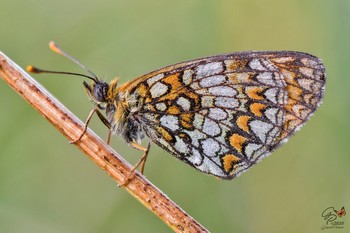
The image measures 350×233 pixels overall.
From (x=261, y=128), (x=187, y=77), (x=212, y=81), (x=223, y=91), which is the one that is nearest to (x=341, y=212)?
(x=261, y=128)

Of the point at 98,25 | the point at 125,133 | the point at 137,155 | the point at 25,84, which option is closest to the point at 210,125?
the point at 125,133

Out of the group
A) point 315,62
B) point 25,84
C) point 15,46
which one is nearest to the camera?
point 25,84

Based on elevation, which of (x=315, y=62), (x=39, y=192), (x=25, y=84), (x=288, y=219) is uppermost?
(x=315, y=62)

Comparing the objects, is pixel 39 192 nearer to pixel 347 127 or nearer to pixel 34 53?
pixel 34 53

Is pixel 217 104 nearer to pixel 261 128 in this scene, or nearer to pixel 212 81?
pixel 212 81

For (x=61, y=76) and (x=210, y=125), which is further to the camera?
(x=61, y=76)

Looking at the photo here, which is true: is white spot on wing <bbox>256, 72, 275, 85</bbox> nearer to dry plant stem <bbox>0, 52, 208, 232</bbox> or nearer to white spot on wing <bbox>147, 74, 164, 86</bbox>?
white spot on wing <bbox>147, 74, 164, 86</bbox>

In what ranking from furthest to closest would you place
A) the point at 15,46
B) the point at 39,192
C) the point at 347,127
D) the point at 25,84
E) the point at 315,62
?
the point at 15,46 < the point at 39,192 < the point at 347,127 < the point at 315,62 < the point at 25,84
